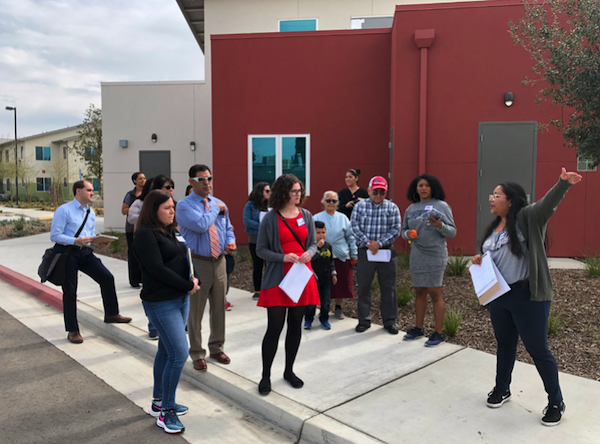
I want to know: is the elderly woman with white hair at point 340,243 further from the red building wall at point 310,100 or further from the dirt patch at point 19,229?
the dirt patch at point 19,229

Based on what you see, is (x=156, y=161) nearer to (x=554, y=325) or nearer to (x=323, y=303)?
(x=323, y=303)

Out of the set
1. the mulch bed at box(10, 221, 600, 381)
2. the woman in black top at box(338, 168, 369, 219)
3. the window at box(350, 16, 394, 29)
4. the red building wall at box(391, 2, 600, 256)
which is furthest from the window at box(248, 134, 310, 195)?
→ the window at box(350, 16, 394, 29)

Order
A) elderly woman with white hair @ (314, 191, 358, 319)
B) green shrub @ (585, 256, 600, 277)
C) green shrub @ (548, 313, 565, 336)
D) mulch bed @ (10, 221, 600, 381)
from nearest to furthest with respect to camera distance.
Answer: mulch bed @ (10, 221, 600, 381)
green shrub @ (548, 313, 565, 336)
elderly woman with white hair @ (314, 191, 358, 319)
green shrub @ (585, 256, 600, 277)

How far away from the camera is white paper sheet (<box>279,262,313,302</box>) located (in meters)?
3.90

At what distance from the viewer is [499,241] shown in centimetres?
362

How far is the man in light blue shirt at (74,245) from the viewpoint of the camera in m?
5.55

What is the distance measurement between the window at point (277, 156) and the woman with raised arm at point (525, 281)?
339 inches

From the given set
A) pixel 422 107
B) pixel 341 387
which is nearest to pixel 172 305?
pixel 341 387

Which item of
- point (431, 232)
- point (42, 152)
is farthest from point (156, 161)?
point (42, 152)

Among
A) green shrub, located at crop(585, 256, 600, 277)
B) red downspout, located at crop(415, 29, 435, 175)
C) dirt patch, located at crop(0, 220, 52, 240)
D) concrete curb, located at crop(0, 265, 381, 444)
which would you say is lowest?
dirt patch, located at crop(0, 220, 52, 240)

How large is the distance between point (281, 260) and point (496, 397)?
6.79 ft

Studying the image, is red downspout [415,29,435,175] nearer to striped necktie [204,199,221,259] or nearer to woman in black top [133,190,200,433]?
striped necktie [204,199,221,259]

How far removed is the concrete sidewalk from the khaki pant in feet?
0.74

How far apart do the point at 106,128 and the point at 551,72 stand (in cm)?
1425
